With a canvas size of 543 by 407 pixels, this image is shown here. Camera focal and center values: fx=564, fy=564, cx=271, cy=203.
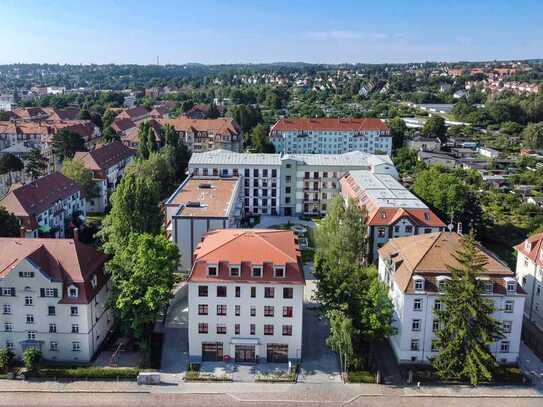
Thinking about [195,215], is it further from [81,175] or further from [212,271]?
[81,175]

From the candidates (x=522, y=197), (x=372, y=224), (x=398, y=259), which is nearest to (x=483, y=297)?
(x=398, y=259)

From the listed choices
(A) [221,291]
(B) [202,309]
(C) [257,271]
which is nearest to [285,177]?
(C) [257,271]

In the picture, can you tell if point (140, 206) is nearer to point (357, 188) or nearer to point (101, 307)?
point (101, 307)

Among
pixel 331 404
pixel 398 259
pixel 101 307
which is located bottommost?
pixel 331 404

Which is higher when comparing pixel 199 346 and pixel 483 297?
pixel 483 297

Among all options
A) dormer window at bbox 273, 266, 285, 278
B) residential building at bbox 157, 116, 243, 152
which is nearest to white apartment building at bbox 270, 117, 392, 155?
residential building at bbox 157, 116, 243, 152

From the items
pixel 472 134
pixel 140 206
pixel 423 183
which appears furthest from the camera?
pixel 472 134
